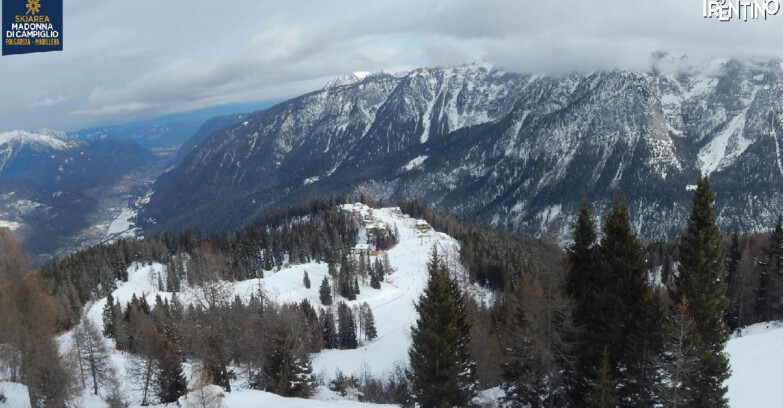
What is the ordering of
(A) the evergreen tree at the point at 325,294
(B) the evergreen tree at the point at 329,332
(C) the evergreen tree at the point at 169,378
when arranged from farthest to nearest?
(A) the evergreen tree at the point at 325,294, (B) the evergreen tree at the point at 329,332, (C) the evergreen tree at the point at 169,378

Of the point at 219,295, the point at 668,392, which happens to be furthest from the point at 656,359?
the point at 219,295

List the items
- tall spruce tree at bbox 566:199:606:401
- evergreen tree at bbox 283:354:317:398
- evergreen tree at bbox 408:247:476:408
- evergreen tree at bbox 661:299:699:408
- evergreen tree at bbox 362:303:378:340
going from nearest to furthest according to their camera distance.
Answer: evergreen tree at bbox 661:299:699:408 < tall spruce tree at bbox 566:199:606:401 < evergreen tree at bbox 408:247:476:408 < evergreen tree at bbox 283:354:317:398 < evergreen tree at bbox 362:303:378:340

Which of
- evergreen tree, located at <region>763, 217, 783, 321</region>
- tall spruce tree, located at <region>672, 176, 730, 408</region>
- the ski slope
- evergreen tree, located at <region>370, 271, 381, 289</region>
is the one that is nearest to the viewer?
tall spruce tree, located at <region>672, 176, 730, 408</region>

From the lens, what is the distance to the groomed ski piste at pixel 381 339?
1429 inches

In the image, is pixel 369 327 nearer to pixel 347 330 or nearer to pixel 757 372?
pixel 347 330

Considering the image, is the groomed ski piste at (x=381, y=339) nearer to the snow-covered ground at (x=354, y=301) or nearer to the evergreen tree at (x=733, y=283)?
the snow-covered ground at (x=354, y=301)

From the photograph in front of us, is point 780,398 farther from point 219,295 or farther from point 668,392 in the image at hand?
point 219,295

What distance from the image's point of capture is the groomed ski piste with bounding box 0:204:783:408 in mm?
36306

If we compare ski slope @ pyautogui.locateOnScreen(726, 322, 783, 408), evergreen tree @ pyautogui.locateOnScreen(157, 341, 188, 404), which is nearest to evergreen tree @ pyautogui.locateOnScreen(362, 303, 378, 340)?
evergreen tree @ pyautogui.locateOnScreen(157, 341, 188, 404)

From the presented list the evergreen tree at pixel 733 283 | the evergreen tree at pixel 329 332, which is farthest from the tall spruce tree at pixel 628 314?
the evergreen tree at pixel 329 332

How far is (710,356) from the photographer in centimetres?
2808

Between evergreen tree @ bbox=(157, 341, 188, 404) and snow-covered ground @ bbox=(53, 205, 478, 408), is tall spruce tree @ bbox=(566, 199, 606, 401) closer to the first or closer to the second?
snow-covered ground @ bbox=(53, 205, 478, 408)

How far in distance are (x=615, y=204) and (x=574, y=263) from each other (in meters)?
4.84

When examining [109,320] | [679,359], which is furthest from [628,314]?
[109,320]
